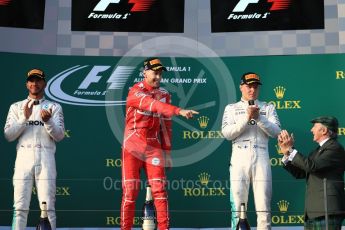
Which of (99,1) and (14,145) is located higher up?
(99,1)

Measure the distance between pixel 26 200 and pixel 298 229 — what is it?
9.43 feet

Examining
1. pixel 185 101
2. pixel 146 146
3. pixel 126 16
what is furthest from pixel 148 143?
pixel 126 16

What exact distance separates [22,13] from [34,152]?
2.23m

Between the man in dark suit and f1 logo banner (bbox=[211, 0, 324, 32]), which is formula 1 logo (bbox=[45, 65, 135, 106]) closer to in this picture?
f1 logo banner (bbox=[211, 0, 324, 32])

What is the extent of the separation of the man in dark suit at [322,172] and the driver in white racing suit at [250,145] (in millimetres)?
599

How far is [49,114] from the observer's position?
655cm

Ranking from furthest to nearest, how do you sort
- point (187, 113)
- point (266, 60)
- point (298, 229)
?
point (266, 60), point (298, 229), point (187, 113)

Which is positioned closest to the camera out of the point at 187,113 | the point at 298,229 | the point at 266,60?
the point at 187,113

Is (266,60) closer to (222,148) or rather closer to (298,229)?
(222,148)

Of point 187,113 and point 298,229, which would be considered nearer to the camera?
point 187,113

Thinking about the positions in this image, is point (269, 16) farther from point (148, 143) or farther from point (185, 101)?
point (148, 143)

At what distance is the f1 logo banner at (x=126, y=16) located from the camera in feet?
28.2

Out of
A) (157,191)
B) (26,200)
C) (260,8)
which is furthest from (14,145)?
(260,8)

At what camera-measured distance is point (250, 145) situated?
6863 mm
